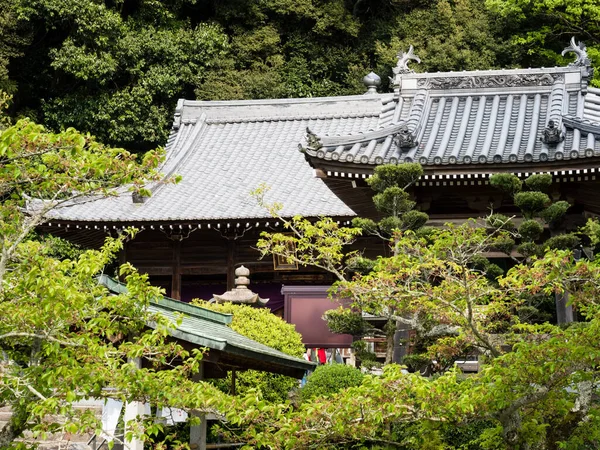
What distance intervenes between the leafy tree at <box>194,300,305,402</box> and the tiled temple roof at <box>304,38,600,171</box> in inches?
105

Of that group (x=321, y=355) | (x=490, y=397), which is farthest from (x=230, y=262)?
(x=490, y=397)

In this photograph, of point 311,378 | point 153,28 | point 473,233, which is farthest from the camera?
point 153,28

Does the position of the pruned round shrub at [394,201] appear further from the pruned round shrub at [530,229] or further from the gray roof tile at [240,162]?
the gray roof tile at [240,162]

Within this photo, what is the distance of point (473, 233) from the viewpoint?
12.4m

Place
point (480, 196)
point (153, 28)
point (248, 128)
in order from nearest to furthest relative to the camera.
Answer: point (480, 196) → point (248, 128) → point (153, 28)

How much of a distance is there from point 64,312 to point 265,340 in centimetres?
768

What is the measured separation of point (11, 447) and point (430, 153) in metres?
10.9

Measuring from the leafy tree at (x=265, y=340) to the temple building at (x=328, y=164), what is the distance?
7.70 feet

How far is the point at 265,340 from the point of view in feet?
49.8

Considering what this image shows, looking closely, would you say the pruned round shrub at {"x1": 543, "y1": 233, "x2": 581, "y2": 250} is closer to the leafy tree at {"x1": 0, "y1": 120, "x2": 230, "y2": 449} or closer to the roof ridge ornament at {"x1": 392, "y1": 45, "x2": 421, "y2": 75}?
the roof ridge ornament at {"x1": 392, "y1": 45, "x2": 421, "y2": 75}

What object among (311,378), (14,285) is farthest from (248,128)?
(14,285)

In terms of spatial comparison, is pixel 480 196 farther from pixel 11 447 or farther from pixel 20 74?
pixel 20 74

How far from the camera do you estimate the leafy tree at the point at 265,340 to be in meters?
14.7

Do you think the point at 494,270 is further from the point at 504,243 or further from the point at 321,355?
the point at 321,355
